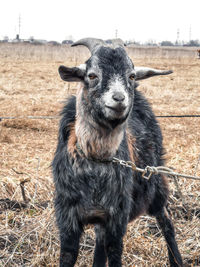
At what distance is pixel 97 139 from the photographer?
9.63 ft

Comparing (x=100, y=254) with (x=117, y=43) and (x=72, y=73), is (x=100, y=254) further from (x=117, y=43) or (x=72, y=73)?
(x=117, y=43)

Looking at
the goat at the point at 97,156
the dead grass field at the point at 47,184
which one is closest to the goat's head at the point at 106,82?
the goat at the point at 97,156

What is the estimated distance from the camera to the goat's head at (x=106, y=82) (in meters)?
2.67

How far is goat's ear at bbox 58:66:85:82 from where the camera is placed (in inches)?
113

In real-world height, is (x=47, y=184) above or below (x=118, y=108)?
below

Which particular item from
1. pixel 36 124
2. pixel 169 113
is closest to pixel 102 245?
pixel 36 124

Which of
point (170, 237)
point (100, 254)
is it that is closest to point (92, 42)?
point (100, 254)

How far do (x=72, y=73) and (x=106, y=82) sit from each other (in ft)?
1.12

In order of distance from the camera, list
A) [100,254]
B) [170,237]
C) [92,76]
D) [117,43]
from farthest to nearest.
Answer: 1. [170,237]
2. [100,254]
3. [117,43]
4. [92,76]

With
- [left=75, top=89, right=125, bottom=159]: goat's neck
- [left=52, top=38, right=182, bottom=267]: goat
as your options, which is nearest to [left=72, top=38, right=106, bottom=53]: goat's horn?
[left=52, top=38, right=182, bottom=267]: goat

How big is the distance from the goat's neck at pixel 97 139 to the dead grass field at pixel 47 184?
28.4 inches

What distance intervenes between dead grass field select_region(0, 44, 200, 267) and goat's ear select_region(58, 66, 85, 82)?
69 cm

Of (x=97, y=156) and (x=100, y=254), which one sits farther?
(x=100, y=254)

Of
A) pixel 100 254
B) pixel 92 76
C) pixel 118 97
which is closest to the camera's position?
pixel 118 97
